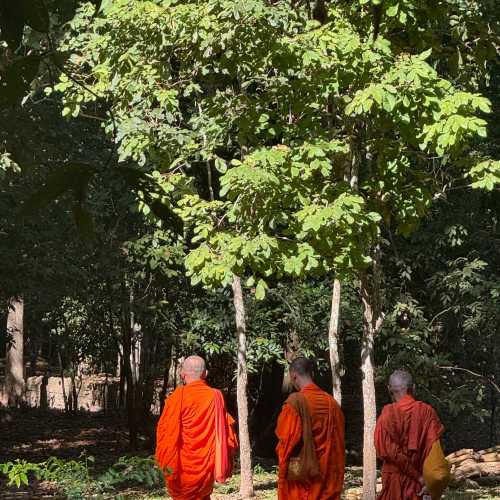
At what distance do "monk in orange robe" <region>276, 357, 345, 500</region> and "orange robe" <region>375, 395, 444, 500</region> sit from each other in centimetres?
38

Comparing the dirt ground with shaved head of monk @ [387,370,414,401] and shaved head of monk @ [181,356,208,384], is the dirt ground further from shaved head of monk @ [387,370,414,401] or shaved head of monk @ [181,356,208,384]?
shaved head of monk @ [387,370,414,401]

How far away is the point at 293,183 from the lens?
364 inches

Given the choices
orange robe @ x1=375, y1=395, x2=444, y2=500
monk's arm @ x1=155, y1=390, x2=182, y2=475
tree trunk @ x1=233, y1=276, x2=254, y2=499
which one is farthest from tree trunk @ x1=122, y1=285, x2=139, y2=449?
orange robe @ x1=375, y1=395, x2=444, y2=500

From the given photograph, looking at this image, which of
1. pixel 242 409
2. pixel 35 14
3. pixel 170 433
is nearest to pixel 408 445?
pixel 170 433

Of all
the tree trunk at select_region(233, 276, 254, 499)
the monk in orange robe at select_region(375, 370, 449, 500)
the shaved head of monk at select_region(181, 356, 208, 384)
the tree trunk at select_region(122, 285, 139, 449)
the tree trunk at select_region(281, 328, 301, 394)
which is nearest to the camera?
the monk in orange robe at select_region(375, 370, 449, 500)

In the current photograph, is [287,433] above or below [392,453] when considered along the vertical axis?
above

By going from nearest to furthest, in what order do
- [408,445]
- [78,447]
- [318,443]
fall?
[408,445] → [318,443] → [78,447]

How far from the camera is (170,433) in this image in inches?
318

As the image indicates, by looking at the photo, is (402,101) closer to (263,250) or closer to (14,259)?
(263,250)

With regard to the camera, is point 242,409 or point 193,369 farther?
point 242,409

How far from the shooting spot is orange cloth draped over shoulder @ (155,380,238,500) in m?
8.06

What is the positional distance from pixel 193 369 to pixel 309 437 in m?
1.70

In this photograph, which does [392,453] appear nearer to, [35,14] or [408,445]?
[408,445]

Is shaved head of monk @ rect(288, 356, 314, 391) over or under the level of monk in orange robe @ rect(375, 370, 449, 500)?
over
